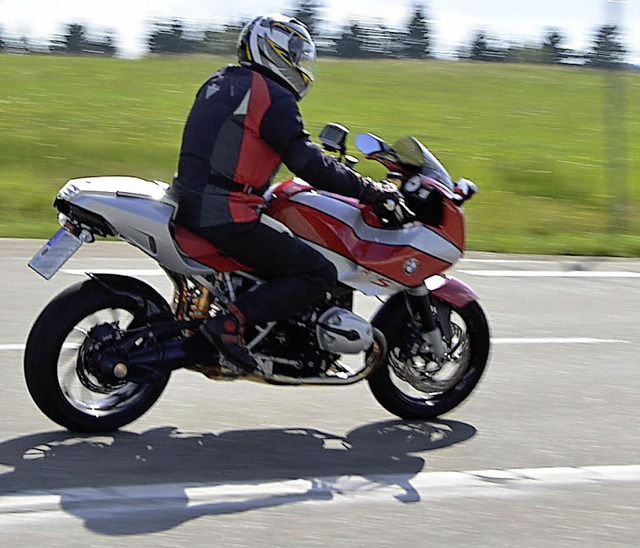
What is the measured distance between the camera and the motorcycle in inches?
218

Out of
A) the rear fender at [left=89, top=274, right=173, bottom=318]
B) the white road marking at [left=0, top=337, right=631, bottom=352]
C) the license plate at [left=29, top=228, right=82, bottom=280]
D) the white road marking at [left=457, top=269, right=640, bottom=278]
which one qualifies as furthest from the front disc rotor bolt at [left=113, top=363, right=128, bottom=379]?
the white road marking at [left=457, top=269, right=640, bottom=278]

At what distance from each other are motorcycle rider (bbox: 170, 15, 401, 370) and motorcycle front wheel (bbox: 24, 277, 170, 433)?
1.14 ft

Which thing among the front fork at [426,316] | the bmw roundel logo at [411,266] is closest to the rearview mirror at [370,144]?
the bmw roundel logo at [411,266]

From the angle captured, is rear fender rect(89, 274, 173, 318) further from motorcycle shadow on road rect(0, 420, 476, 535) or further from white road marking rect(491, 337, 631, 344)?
white road marking rect(491, 337, 631, 344)

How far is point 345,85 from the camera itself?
34938 mm

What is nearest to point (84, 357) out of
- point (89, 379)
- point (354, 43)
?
point (89, 379)

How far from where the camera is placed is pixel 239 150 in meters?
5.59

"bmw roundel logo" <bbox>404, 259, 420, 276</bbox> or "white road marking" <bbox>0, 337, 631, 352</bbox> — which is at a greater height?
"bmw roundel logo" <bbox>404, 259, 420, 276</bbox>

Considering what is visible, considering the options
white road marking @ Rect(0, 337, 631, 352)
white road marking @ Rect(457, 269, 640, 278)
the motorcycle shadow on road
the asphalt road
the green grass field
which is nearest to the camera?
the asphalt road

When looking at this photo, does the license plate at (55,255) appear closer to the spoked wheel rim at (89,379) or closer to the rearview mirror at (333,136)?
the spoked wheel rim at (89,379)

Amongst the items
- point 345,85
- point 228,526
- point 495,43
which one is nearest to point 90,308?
point 228,526

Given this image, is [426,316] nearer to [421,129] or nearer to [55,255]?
[55,255]

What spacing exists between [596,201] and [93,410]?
14.0 m

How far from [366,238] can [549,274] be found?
5.35 meters
